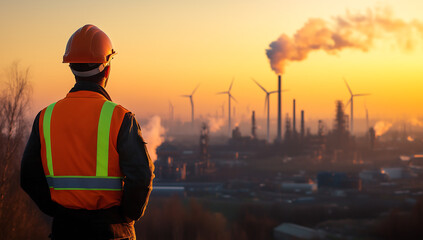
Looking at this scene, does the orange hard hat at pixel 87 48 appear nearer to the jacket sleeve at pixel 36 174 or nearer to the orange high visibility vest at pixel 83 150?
the orange high visibility vest at pixel 83 150

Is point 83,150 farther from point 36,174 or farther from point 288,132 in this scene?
point 288,132

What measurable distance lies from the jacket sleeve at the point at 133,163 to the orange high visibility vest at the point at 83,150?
5cm

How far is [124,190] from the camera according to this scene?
113 inches

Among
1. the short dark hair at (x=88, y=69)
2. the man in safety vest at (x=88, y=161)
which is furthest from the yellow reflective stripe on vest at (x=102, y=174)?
the short dark hair at (x=88, y=69)

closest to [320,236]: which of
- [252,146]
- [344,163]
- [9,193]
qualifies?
[9,193]

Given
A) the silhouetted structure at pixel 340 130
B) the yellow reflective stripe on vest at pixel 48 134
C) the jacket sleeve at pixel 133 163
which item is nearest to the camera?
the jacket sleeve at pixel 133 163

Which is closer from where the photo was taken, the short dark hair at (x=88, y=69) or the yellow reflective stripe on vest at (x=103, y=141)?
the yellow reflective stripe on vest at (x=103, y=141)

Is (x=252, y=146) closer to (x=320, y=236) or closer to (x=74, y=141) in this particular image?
(x=320, y=236)

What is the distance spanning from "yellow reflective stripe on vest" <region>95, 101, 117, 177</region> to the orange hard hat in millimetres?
→ 382

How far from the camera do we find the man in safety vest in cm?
285

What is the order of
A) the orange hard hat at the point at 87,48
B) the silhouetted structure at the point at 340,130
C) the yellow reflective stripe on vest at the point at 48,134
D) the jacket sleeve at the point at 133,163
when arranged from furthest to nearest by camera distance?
the silhouetted structure at the point at 340,130 → the orange hard hat at the point at 87,48 → the yellow reflective stripe on vest at the point at 48,134 → the jacket sleeve at the point at 133,163

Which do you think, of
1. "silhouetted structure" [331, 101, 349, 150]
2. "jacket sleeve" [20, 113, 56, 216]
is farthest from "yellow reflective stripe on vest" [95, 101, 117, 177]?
"silhouetted structure" [331, 101, 349, 150]

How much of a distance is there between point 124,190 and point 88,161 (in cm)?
26

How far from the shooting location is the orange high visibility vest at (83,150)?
113 inches
